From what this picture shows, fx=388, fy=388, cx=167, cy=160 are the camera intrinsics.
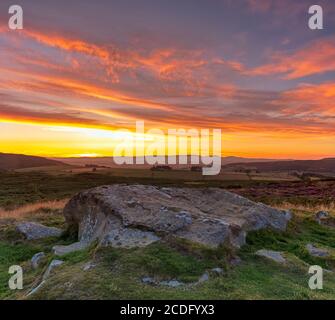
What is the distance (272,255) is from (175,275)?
4.05 metres

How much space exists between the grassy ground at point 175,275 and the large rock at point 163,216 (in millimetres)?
666

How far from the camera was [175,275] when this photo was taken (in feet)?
33.0

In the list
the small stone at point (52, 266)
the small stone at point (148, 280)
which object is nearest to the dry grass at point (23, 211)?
the small stone at point (52, 266)

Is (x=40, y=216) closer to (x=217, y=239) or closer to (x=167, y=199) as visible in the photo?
(x=167, y=199)

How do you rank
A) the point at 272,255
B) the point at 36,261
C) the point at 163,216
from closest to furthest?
the point at 272,255
the point at 163,216
the point at 36,261

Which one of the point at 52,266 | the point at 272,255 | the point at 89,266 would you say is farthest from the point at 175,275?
the point at 272,255

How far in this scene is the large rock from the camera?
39.7 ft

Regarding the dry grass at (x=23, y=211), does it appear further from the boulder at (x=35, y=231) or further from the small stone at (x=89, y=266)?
the small stone at (x=89, y=266)

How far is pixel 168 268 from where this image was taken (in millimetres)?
10195

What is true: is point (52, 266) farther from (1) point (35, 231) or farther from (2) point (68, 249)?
(1) point (35, 231)

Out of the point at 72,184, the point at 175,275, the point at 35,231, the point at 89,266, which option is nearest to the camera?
the point at 175,275
